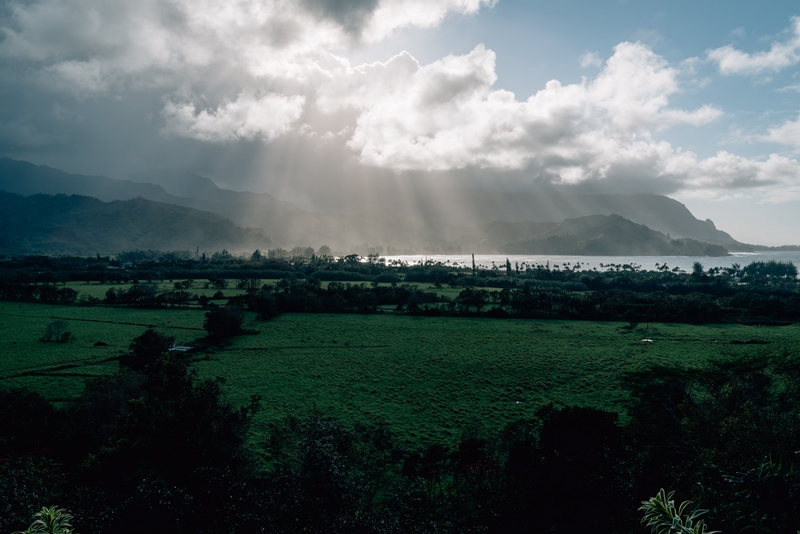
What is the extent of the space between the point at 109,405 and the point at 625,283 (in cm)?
17194

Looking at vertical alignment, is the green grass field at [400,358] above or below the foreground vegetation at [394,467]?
below

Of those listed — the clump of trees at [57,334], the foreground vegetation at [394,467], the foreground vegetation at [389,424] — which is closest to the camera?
Result: the foreground vegetation at [394,467]

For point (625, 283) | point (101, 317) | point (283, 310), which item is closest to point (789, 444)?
point (283, 310)

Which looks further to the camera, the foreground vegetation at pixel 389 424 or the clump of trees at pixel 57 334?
the clump of trees at pixel 57 334

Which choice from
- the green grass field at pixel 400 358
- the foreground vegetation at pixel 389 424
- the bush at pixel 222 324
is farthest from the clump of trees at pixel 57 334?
the bush at pixel 222 324

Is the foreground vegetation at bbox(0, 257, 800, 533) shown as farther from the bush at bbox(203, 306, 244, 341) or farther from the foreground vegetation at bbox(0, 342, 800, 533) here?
the bush at bbox(203, 306, 244, 341)

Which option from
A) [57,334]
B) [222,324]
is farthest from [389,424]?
[57,334]

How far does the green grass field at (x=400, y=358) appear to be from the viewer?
142ft

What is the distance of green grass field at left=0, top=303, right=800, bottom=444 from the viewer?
43.3 m

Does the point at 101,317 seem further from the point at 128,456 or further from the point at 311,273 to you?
the point at 311,273

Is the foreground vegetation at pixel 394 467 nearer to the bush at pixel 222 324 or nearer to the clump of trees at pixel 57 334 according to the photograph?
the bush at pixel 222 324

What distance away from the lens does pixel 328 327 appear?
8325 cm

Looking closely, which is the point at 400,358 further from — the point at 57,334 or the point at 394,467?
the point at 57,334

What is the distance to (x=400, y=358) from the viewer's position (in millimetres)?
62125
